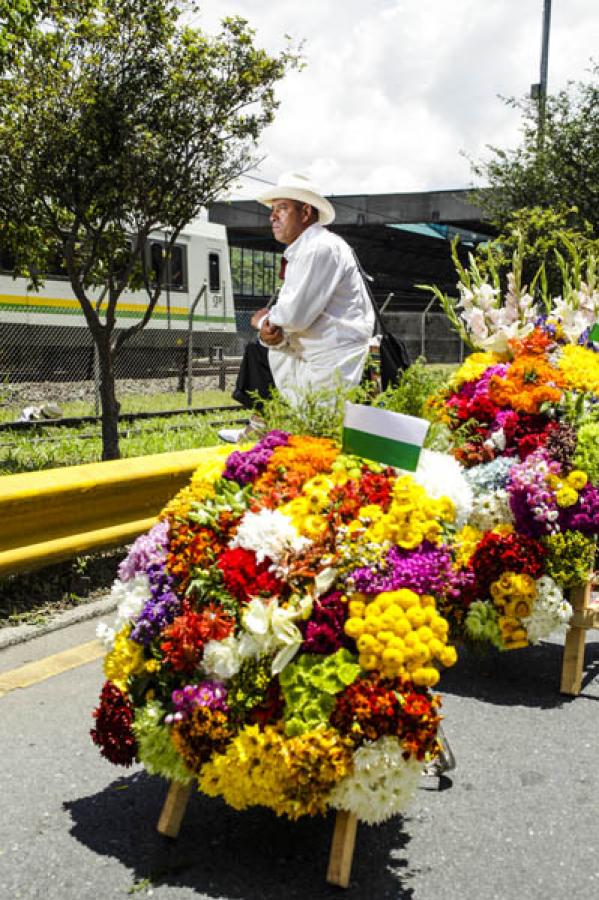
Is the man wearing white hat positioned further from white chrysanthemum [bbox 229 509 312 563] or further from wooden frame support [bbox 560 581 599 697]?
white chrysanthemum [bbox 229 509 312 563]

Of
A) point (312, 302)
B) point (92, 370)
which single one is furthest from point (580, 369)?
point (92, 370)

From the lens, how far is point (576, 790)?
3398mm

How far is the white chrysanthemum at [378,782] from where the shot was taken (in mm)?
2568

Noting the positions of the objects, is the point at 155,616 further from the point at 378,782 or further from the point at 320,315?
the point at 320,315

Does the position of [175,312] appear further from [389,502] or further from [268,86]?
[389,502]

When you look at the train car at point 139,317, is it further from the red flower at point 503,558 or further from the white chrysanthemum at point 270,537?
the white chrysanthemum at point 270,537

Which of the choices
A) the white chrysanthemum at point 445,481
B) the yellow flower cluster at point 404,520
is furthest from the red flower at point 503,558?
the yellow flower cluster at point 404,520

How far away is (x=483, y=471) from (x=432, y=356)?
21.8 metres

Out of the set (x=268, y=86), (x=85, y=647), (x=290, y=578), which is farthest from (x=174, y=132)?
(x=290, y=578)

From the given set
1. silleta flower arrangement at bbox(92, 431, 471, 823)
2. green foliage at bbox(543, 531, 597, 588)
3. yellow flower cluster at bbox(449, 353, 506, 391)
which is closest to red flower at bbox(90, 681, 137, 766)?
silleta flower arrangement at bbox(92, 431, 471, 823)

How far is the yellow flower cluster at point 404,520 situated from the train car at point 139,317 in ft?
41.8

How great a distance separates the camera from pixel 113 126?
8023 mm

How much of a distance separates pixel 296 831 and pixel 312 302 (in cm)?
Answer: 249

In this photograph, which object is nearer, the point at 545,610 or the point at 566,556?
the point at 545,610
